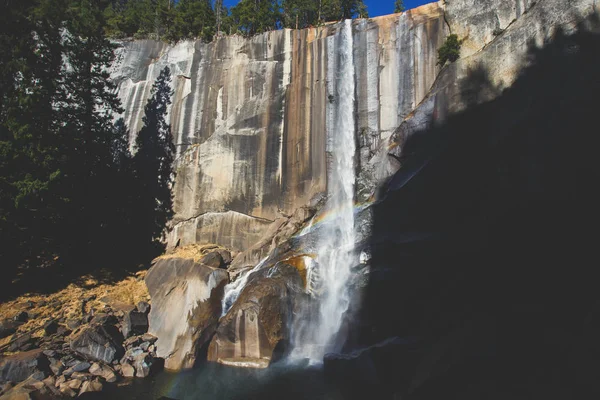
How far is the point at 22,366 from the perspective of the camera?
12.8 metres

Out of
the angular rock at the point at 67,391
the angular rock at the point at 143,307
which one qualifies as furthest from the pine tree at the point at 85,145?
the angular rock at the point at 67,391

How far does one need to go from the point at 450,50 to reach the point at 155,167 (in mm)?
19421

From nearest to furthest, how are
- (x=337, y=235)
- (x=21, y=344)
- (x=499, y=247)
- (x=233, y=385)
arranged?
(x=233, y=385)
(x=499, y=247)
(x=21, y=344)
(x=337, y=235)

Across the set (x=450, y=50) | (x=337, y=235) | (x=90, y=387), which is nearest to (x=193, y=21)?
(x=450, y=50)

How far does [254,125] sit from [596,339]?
20255mm

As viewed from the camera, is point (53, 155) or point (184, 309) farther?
point (53, 155)

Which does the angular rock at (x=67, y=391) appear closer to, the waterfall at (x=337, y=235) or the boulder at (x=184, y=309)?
the boulder at (x=184, y=309)

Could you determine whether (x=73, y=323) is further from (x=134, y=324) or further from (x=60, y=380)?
(x=60, y=380)

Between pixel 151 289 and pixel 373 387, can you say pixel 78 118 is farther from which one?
pixel 373 387

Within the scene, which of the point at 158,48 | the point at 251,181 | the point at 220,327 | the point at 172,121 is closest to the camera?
the point at 220,327

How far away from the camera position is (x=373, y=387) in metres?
10.6

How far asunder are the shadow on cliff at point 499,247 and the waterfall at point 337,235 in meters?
1.55

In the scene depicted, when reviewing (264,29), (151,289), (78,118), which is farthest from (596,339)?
(264,29)

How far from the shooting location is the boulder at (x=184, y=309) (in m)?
14.9
